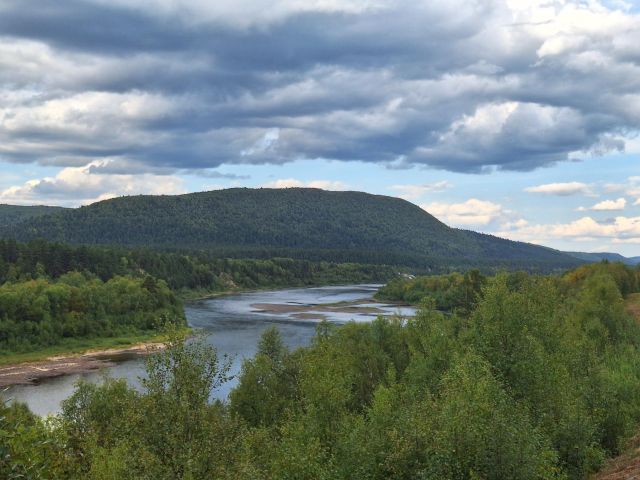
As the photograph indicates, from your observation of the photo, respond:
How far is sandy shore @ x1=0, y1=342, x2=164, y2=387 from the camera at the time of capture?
8544cm

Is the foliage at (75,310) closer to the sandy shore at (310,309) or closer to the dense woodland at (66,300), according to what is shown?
the dense woodland at (66,300)

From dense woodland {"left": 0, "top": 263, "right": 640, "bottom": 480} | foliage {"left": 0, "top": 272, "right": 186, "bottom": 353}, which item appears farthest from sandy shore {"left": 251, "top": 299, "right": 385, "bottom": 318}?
dense woodland {"left": 0, "top": 263, "right": 640, "bottom": 480}

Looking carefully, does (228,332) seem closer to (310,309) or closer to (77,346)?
(77,346)

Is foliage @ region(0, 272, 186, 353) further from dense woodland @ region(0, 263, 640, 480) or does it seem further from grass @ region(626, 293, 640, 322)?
grass @ region(626, 293, 640, 322)

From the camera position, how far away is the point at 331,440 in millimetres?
37125

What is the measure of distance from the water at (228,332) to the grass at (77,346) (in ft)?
31.0

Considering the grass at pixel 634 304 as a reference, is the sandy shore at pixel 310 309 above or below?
below

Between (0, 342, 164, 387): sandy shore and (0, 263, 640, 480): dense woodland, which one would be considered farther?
(0, 342, 164, 387): sandy shore

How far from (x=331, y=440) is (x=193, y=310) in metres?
129

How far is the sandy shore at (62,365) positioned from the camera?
8544 cm

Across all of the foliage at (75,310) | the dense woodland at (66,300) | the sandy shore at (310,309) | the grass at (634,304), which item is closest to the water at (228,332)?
the sandy shore at (310,309)

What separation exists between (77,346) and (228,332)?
2535 centimetres

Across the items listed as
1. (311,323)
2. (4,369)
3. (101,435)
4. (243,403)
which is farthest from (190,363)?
(311,323)

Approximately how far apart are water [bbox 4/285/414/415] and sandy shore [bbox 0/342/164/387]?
9.42 feet
